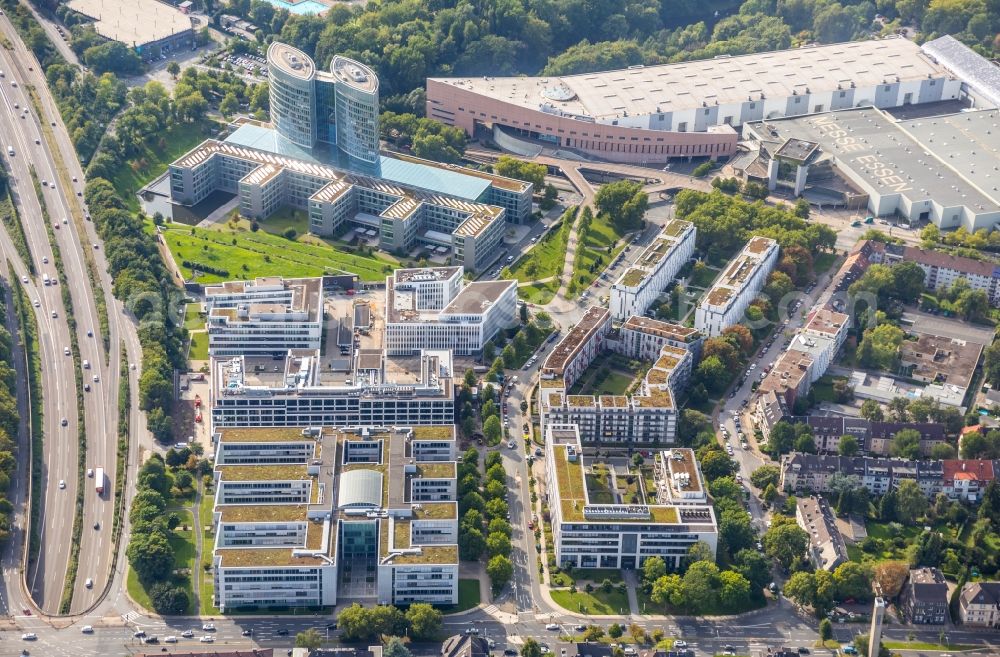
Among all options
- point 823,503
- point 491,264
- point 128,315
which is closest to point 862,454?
point 823,503

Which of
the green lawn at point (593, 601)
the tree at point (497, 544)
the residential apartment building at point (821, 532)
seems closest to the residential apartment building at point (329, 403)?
the tree at point (497, 544)

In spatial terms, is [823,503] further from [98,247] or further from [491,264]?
[98,247]

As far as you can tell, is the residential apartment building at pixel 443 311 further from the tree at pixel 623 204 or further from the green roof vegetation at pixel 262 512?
the green roof vegetation at pixel 262 512

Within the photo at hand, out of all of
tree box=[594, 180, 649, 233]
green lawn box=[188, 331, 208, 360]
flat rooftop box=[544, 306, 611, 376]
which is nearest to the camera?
flat rooftop box=[544, 306, 611, 376]

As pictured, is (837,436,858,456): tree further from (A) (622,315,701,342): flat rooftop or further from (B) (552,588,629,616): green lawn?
(B) (552,588,629,616): green lawn

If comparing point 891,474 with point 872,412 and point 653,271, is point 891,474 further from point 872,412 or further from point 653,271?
point 653,271

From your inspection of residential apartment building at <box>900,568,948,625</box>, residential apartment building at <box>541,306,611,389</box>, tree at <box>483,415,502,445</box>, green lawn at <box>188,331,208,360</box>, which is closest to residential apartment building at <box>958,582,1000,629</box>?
residential apartment building at <box>900,568,948,625</box>
